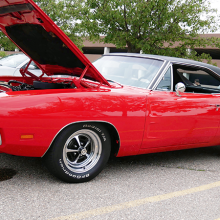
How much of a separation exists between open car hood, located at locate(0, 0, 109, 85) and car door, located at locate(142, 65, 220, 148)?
2.35 ft

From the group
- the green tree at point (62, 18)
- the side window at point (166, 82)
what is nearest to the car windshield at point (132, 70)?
the side window at point (166, 82)

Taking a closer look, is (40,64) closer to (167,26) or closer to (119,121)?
(119,121)

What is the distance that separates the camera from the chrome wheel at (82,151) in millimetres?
3293

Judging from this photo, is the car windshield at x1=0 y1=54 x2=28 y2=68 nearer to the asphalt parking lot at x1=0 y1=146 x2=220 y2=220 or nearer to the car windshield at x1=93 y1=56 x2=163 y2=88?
the car windshield at x1=93 y1=56 x2=163 y2=88

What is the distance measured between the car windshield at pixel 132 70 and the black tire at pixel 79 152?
97 centimetres

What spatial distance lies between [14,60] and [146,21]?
5303 mm

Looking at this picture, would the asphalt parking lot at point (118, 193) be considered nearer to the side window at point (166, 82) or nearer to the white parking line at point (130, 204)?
the white parking line at point (130, 204)

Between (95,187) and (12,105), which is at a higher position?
(12,105)

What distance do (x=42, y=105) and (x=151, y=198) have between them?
1.51 metres

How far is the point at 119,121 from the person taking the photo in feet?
11.1

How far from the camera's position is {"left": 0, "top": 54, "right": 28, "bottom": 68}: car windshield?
8816 millimetres

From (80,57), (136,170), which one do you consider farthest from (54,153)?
(136,170)

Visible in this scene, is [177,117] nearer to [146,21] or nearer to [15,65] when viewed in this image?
[15,65]

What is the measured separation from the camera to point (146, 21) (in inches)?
451
